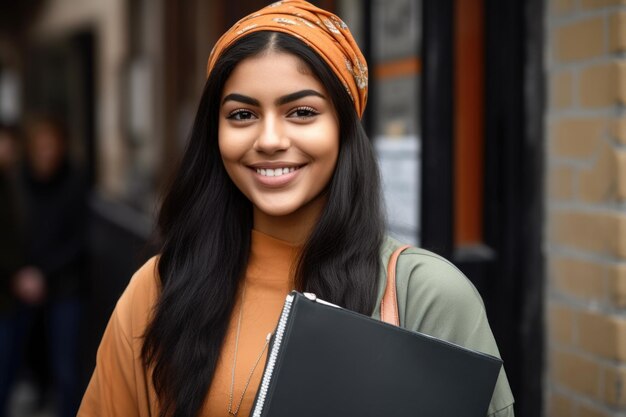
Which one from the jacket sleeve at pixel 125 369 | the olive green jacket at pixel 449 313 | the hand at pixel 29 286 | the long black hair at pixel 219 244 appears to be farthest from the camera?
the hand at pixel 29 286

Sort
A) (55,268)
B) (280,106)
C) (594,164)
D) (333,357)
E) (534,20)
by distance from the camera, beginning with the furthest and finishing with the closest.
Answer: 1. (55,268)
2. (534,20)
3. (594,164)
4. (280,106)
5. (333,357)

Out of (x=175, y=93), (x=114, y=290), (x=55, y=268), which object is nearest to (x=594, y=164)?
(x=55, y=268)

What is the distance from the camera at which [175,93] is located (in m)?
5.96

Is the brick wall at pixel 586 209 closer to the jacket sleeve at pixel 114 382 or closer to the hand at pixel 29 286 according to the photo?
the jacket sleeve at pixel 114 382

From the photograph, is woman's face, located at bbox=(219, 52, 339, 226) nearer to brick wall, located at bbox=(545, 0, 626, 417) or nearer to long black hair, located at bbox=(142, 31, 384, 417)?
A: long black hair, located at bbox=(142, 31, 384, 417)

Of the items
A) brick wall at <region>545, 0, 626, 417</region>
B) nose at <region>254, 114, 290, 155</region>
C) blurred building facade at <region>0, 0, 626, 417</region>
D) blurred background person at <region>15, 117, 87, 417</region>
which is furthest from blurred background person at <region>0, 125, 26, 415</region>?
nose at <region>254, 114, 290, 155</region>

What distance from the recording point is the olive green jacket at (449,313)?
4.93 feet

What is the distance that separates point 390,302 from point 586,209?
39.5 inches

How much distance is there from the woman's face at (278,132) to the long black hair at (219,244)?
0.02 m

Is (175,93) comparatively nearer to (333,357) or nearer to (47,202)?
(47,202)

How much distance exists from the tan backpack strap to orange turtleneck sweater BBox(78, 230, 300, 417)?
22 cm

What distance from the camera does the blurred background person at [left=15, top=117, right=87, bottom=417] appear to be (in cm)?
488

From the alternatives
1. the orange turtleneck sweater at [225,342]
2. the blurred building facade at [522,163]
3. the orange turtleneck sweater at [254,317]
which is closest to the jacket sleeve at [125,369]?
the orange turtleneck sweater at [225,342]

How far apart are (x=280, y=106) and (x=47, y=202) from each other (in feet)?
12.9
